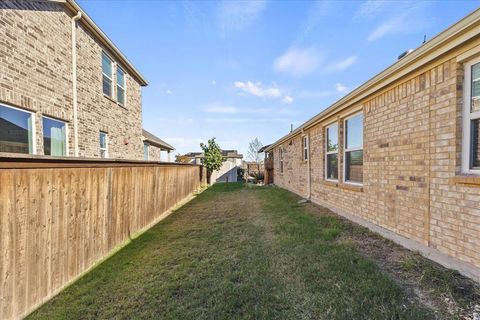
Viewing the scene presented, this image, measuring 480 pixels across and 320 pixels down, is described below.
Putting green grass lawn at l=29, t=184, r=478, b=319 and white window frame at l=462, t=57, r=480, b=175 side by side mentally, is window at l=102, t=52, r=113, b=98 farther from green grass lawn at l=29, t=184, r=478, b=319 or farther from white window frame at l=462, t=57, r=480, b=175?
white window frame at l=462, t=57, r=480, b=175

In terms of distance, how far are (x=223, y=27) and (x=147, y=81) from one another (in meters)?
5.64

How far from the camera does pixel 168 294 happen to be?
3059 mm

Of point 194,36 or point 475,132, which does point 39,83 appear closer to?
point 194,36

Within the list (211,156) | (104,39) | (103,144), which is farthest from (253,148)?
(104,39)

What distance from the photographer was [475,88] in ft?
9.89

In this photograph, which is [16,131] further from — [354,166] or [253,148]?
[253,148]

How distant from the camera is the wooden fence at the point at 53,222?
96.3 inches

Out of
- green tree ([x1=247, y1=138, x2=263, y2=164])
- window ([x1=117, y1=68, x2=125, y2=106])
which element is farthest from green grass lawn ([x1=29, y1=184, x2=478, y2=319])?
green tree ([x1=247, y1=138, x2=263, y2=164])

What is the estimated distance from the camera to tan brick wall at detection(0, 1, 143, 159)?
5082 mm

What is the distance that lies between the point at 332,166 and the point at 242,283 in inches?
224

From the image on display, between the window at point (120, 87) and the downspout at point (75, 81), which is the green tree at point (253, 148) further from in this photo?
the downspout at point (75, 81)

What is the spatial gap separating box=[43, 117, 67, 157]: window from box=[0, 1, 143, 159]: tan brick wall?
6.0 inches

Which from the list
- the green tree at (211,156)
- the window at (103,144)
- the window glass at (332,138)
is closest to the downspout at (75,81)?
the window at (103,144)

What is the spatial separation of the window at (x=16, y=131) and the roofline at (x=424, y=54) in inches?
308
